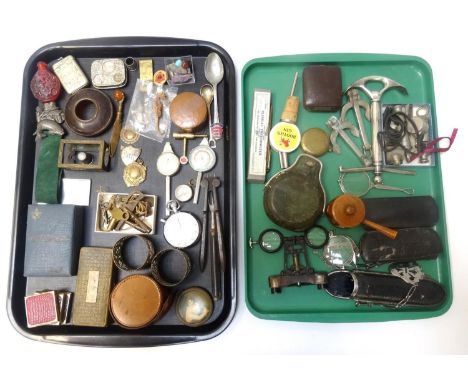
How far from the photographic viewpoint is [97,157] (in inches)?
46.1

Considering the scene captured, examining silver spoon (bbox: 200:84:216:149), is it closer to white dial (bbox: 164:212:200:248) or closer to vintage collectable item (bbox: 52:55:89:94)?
white dial (bbox: 164:212:200:248)

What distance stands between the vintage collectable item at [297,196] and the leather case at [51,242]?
622mm

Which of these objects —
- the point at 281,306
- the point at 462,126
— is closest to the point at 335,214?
the point at 281,306

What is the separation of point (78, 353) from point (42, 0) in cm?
129

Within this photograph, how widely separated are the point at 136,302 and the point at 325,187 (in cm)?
69

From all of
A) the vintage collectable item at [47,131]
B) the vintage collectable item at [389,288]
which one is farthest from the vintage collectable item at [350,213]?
the vintage collectable item at [47,131]

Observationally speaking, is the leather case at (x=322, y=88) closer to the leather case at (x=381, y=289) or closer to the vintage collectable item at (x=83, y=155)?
the leather case at (x=381, y=289)

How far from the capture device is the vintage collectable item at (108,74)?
1208 millimetres

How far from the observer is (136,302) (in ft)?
→ 3.29

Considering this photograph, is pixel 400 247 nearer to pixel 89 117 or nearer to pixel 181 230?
pixel 181 230

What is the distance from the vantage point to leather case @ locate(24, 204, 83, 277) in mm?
1084

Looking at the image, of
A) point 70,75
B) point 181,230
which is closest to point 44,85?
point 70,75

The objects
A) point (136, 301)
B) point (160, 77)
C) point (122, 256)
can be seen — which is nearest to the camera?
point (136, 301)

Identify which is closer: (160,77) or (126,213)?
(126,213)
